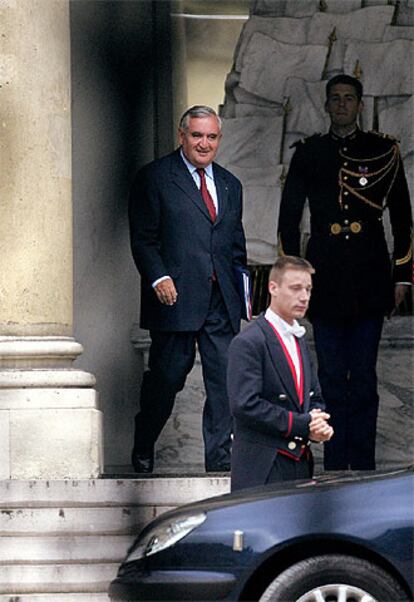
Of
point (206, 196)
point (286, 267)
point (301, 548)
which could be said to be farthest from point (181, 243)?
point (301, 548)

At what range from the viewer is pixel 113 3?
40.8 ft

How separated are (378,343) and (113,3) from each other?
260 centimetres

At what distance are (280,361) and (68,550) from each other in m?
2.21

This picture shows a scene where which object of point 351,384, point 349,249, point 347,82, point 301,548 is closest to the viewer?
point 301,548

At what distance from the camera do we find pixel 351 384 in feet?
39.1

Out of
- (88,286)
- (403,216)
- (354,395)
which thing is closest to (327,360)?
(354,395)

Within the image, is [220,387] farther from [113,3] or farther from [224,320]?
[113,3]

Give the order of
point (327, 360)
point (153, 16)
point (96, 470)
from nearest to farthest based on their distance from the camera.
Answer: point (96, 470)
point (327, 360)
point (153, 16)

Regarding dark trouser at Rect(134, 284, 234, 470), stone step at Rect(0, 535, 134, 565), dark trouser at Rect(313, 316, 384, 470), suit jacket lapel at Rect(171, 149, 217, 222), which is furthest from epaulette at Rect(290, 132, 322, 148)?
stone step at Rect(0, 535, 134, 565)

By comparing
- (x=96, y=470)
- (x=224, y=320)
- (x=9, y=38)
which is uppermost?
(x=9, y=38)

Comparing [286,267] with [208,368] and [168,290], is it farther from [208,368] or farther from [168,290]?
[208,368]

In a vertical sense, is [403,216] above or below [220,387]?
above

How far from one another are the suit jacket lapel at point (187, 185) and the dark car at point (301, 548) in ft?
11.3

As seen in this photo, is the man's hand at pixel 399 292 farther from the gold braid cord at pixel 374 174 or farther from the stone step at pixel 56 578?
the stone step at pixel 56 578
